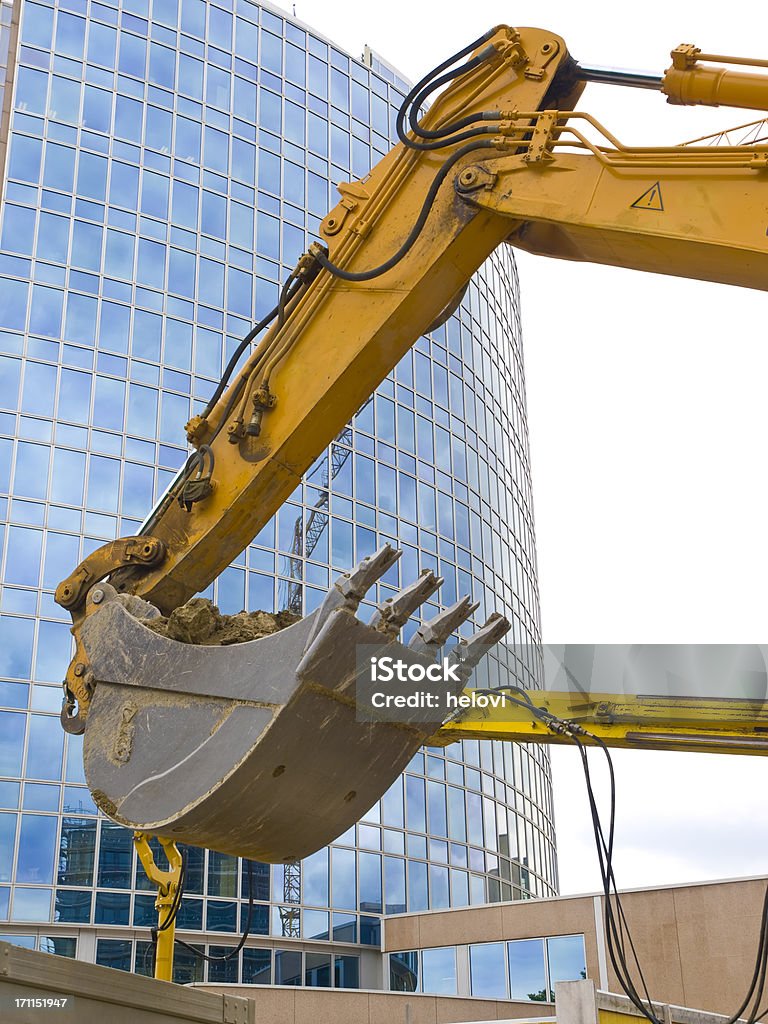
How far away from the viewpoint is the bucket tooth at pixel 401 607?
530cm

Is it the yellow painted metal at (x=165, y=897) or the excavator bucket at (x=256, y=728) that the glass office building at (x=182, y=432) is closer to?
the yellow painted metal at (x=165, y=897)

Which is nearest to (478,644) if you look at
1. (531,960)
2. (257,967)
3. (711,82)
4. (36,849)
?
(711,82)

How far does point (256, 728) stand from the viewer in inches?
196

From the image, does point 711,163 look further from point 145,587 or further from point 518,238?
point 145,587

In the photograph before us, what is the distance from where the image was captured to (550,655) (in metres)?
10.8

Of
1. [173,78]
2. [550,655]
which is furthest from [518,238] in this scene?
[173,78]

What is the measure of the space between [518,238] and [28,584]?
2112cm

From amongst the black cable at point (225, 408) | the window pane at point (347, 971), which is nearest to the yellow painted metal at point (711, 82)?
the black cable at point (225, 408)

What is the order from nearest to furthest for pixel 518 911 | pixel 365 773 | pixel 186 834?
pixel 186 834 < pixel 365 773 < pixel 518 911

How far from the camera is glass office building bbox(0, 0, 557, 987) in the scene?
2422 centimetres

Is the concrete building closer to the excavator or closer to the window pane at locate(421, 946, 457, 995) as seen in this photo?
the window pane at locate(421, 946, 457, 995)

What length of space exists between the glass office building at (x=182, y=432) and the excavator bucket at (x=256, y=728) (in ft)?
62.8

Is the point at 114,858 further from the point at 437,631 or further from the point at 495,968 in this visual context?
the point at 437,631

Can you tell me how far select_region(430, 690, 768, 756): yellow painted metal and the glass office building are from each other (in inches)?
605
